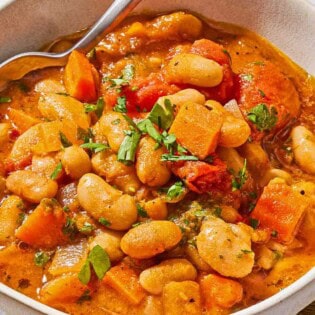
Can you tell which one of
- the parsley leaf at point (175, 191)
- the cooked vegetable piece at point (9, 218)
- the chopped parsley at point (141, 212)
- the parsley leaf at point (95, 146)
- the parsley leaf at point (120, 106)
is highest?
the parsley leaf at point (120, 106)

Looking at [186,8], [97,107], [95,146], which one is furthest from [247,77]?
[95,146]

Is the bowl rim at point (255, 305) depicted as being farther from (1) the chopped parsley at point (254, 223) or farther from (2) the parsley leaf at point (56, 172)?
(2) the parsley leaf at point (56, 172)

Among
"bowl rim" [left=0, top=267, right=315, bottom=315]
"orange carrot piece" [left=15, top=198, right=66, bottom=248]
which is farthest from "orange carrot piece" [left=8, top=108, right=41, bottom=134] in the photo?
"bowl rim" [left=0, top=267, right=315, bottom=315]

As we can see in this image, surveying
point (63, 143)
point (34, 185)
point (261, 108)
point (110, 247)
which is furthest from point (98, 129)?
point (261, 108)

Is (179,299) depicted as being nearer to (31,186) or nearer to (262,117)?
(31,186)

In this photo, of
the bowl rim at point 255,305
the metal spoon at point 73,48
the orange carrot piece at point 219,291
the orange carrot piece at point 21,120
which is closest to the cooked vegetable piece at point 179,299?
the orange carrot piece at point 219,291
